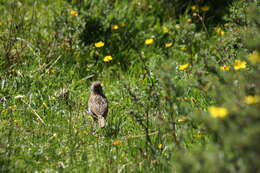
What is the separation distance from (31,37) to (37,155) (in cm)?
274

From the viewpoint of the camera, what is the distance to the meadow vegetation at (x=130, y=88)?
2.70 m

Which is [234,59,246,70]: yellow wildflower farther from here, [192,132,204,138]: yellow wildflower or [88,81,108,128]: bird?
[88,81,108,128]: bird

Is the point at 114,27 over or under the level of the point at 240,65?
over

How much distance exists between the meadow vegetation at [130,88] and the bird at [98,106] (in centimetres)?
7

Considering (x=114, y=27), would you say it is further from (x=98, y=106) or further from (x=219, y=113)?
(x=219, y=113)

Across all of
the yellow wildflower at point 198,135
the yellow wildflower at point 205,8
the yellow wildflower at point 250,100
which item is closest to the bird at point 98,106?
the yellow wildflower at point 198,135

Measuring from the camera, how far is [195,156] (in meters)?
2.45

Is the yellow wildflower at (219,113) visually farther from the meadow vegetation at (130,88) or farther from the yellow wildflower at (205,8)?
the yellow wildflower at (205,8)

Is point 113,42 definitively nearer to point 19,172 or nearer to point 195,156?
point 19,172

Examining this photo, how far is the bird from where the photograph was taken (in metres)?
4.40

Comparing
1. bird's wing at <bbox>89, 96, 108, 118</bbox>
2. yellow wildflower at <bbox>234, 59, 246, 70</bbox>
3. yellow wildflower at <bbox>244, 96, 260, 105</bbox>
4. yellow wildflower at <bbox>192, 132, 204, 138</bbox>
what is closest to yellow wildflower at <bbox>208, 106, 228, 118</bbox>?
yellow wildflower at <bbox>244, 96, 260, 105</bbox>

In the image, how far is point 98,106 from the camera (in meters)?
4.49

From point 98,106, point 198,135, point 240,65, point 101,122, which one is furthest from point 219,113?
point 98,106

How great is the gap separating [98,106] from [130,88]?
332 millimetres
